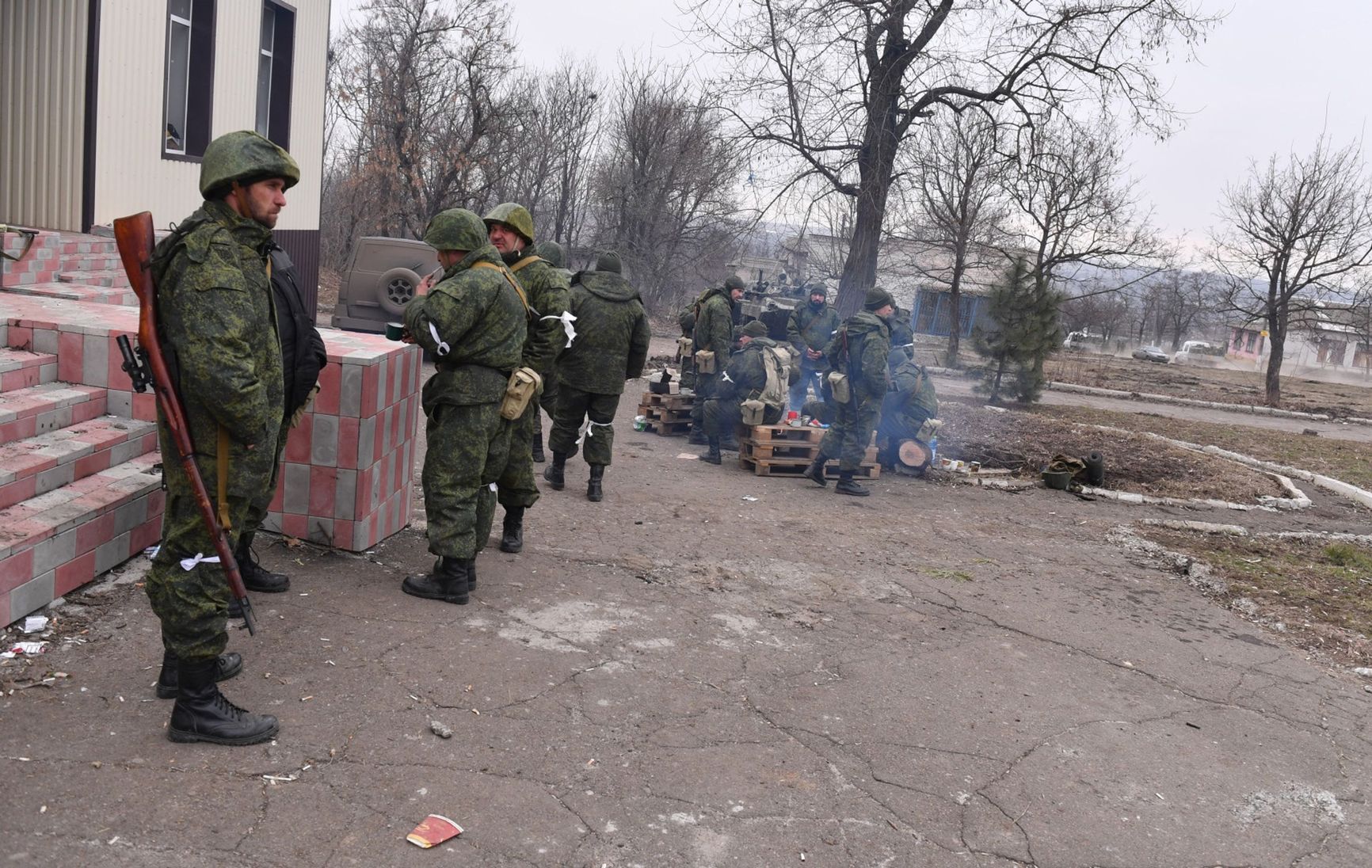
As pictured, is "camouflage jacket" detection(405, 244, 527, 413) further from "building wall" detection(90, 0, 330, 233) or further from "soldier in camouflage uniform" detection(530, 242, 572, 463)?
"building wall" detection(90, 0, 330, 233)

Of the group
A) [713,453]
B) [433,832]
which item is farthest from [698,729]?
[713,453]

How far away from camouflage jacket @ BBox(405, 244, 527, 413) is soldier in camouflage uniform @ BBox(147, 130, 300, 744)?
4.33 ft

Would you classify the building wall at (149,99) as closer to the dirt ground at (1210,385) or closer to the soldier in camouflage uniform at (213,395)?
the soldier in camouflage uniform at (213,395)

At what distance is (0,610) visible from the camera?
3990mm

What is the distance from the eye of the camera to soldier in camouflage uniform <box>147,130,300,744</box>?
3314 millimetres

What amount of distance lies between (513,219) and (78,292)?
3.83 metres

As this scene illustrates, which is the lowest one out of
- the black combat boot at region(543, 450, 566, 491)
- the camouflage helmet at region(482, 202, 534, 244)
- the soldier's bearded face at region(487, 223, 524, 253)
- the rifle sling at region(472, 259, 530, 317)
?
the black combat boot at region(543, 450, 566, 491)

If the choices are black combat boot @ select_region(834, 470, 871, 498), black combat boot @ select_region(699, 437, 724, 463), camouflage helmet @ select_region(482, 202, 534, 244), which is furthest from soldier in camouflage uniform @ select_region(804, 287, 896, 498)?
camouflage helmet @ select_region(482, 202, 534, 244)

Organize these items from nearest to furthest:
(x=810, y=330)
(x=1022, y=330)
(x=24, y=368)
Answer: (x=24, y=368)
(x=810, y=330)
(x=1022, y=330)

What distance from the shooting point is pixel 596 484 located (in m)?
8.13

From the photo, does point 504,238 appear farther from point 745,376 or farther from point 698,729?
point 745,376

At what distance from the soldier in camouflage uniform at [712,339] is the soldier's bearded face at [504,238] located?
4974mm

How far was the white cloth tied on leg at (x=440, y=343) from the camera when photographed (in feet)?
16.2

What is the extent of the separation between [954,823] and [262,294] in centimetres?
295
